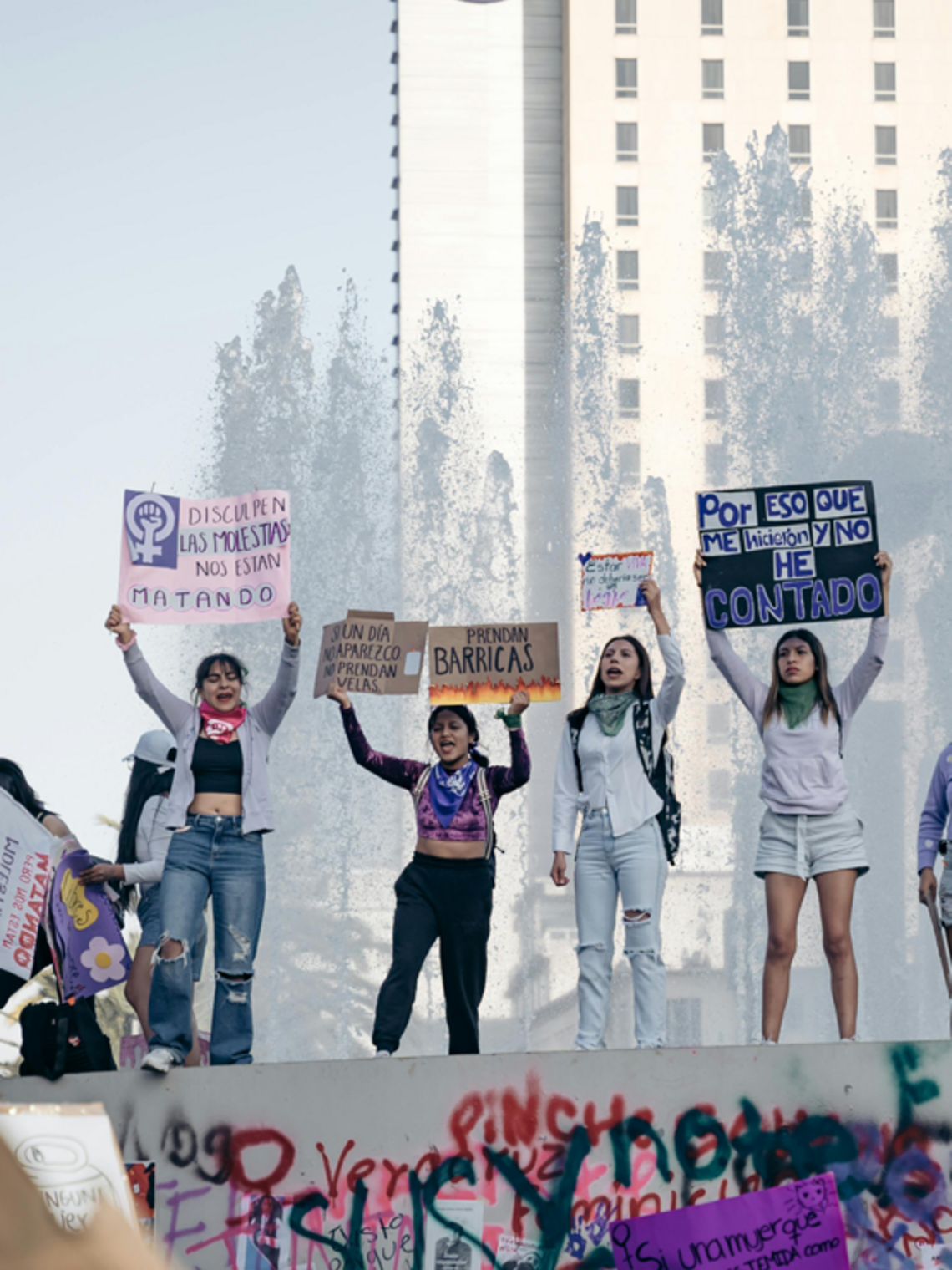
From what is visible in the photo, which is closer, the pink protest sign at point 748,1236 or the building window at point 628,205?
the pink protest sign at point 748,1236

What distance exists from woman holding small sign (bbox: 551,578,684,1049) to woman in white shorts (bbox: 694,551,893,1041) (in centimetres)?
37

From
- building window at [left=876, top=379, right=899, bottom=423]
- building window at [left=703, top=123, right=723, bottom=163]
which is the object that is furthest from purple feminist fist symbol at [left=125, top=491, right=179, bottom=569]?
building window at [left=703, top=123, right=723, bottom=163]

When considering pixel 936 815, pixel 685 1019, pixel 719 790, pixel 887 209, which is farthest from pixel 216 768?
pixel 887 209

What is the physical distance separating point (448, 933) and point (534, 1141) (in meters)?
0.95

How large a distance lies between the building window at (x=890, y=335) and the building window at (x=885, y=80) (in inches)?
364

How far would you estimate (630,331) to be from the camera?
204ft

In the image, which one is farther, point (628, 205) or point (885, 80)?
point (885, 80)

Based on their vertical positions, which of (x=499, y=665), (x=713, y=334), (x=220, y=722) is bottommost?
(x=220, y=722)

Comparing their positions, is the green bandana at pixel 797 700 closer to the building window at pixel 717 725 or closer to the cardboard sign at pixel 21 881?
the cardboard sign at pixel 21 881

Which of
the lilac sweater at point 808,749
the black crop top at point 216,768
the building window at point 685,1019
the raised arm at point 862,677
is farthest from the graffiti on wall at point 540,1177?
the building window at point 685,1019

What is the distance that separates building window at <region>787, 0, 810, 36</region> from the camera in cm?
6266

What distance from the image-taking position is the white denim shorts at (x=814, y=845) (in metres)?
6.54

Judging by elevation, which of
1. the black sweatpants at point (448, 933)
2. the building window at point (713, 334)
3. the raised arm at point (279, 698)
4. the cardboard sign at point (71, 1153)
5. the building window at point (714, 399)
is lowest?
the cardboard sign at point (71, 1153)

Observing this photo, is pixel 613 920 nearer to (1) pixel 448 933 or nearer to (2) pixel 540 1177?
(1) pixel 448 933
